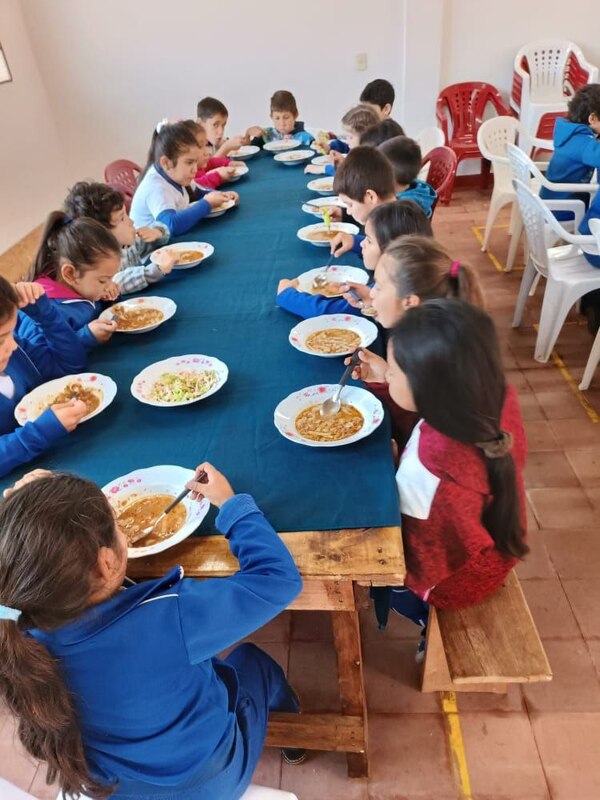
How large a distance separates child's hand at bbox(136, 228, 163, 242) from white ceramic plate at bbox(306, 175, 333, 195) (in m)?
0.93

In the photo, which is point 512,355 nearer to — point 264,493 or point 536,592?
point 536,592

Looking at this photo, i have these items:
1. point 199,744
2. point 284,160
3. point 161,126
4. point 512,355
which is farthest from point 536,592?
point 284,160

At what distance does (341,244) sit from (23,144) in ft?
12.0

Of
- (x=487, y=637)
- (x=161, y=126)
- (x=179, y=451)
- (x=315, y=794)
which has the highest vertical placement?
(x=161, y=126)

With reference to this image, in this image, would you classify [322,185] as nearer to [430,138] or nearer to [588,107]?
[588,107]

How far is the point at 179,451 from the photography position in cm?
127

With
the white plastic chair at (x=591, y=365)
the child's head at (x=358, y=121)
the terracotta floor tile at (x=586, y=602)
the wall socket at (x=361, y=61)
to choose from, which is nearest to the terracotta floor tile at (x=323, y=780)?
the terracotta floor tile at (x=586, y=602)

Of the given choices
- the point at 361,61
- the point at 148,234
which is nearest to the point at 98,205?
the point at 148,234

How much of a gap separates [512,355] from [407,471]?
6.57 ft

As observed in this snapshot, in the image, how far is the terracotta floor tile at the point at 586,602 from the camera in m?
1.67

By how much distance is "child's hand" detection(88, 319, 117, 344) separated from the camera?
1706 mm

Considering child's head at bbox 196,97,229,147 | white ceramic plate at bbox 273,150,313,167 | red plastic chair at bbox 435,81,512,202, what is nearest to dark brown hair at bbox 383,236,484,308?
white ceramic plate at bbox 273,150,313,167

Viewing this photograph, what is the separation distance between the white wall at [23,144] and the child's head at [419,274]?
357 cm

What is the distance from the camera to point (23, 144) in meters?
4.47
